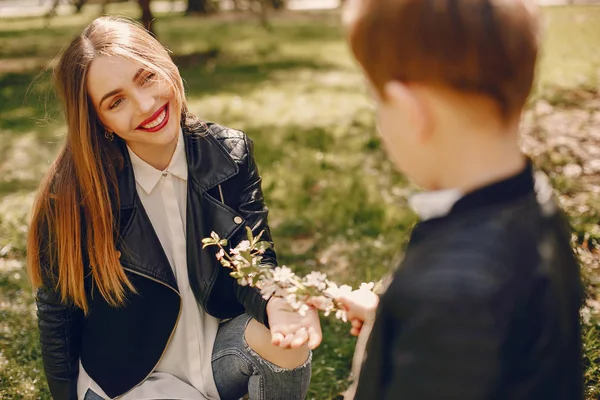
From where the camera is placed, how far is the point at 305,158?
16.6 feet

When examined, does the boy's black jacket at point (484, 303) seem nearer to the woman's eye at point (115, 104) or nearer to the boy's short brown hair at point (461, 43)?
the boy's short brown hair at point (461, 43)

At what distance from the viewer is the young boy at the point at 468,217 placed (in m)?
1.07

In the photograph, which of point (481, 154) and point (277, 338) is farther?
point (277, 338)

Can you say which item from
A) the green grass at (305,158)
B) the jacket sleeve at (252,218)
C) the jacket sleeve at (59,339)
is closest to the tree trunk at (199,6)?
the green grass at (305,158)

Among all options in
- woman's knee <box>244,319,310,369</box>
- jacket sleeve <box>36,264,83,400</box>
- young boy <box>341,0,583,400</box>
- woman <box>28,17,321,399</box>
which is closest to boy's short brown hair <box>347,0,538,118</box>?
young boy <box>341,0,583,400</box>

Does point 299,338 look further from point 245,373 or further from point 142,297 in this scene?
point 142,297

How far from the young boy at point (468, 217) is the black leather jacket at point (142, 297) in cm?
110

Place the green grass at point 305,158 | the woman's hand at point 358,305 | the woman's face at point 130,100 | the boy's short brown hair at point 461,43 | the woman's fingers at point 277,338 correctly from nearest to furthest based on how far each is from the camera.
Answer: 1. the boy's short brown hair at point 461,43
2. the woman's hand at point 358,305
3. the woman's fingers at point 277,338
4. the woman's face at point 130,100
5. the green grass at point 305,158

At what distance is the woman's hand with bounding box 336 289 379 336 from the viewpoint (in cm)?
165

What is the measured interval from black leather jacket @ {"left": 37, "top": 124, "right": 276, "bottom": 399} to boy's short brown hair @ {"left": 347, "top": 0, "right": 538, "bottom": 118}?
1.19 meters

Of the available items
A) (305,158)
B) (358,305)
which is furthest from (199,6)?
(358,305)

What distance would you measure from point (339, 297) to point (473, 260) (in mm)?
679

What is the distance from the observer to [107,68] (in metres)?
2.11

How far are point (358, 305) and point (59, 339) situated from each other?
1.10 metres
